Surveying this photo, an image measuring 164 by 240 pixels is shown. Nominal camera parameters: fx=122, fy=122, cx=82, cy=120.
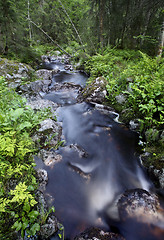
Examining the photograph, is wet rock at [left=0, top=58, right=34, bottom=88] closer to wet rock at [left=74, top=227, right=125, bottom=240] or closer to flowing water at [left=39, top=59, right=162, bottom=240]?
flowing water at [left=39, top=59, right=162, bottom=240]

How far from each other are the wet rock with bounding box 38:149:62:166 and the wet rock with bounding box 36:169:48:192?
259 mm

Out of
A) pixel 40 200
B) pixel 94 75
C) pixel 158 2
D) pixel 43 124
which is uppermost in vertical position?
pixel 158 2

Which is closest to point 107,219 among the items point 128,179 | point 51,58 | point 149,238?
point 149,238

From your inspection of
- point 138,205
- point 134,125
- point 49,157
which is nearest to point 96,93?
point 134,125

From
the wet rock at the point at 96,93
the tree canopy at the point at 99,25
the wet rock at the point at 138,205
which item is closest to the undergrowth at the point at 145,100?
the wet rock at the point at 96,93

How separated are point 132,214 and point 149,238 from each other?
365 millimetres

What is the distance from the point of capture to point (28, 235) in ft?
5.95

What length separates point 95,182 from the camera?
292 cm

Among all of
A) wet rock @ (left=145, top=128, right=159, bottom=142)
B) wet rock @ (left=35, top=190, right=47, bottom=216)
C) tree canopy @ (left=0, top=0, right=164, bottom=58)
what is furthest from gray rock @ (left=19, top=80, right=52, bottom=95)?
wet rock @ (left=145, top=128, right=159, bottom=142)

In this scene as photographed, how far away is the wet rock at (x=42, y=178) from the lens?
2.62 meters

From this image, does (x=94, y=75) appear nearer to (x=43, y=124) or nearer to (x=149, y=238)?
(x=43, y=124)

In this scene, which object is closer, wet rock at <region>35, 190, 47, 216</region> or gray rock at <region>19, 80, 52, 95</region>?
wet rock at <region>35, 190, 47, 216</region>

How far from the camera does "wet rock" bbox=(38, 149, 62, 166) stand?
10.3ft

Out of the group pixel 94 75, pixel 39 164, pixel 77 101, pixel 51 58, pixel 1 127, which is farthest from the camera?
pixel 51 58
